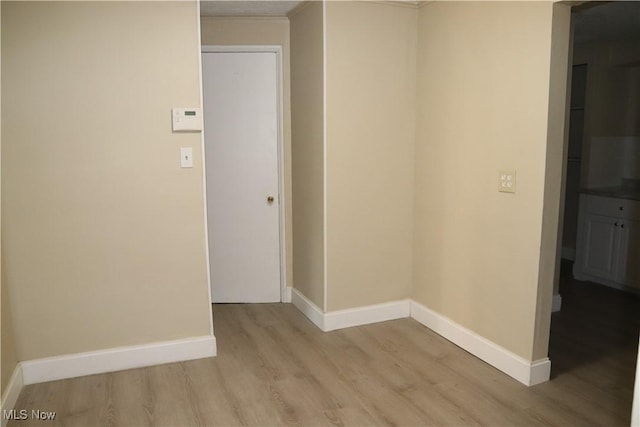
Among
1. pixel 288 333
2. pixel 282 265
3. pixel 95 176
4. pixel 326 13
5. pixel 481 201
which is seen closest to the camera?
pixel 95 176

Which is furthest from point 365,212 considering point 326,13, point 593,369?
point 593,369

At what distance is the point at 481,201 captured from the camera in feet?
10.1

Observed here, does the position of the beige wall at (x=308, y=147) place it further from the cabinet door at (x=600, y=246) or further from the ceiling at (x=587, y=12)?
the cabinet door at (x=600, y=246)

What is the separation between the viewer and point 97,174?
284 centimetres

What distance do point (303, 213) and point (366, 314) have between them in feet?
2.98

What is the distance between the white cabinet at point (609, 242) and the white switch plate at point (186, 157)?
371 centimetres

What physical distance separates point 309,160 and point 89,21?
5.46 ft

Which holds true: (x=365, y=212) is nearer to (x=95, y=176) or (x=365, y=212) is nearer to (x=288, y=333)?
(x=288, y=333)

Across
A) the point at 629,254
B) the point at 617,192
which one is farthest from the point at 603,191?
the point at 629,254

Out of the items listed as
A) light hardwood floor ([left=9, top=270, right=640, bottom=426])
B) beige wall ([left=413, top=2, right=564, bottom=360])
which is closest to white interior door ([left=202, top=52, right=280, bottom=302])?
light hardwood floor ([left=9, top=270, right=640, bottom=426])

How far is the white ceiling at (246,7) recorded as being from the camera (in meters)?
3.45

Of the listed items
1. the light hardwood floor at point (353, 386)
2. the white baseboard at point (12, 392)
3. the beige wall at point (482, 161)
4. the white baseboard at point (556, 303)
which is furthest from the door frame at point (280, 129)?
the white baseboard at point (556, 303)

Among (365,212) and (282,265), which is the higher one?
(365,212)

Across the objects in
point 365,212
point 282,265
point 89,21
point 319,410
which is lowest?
point 319,410
